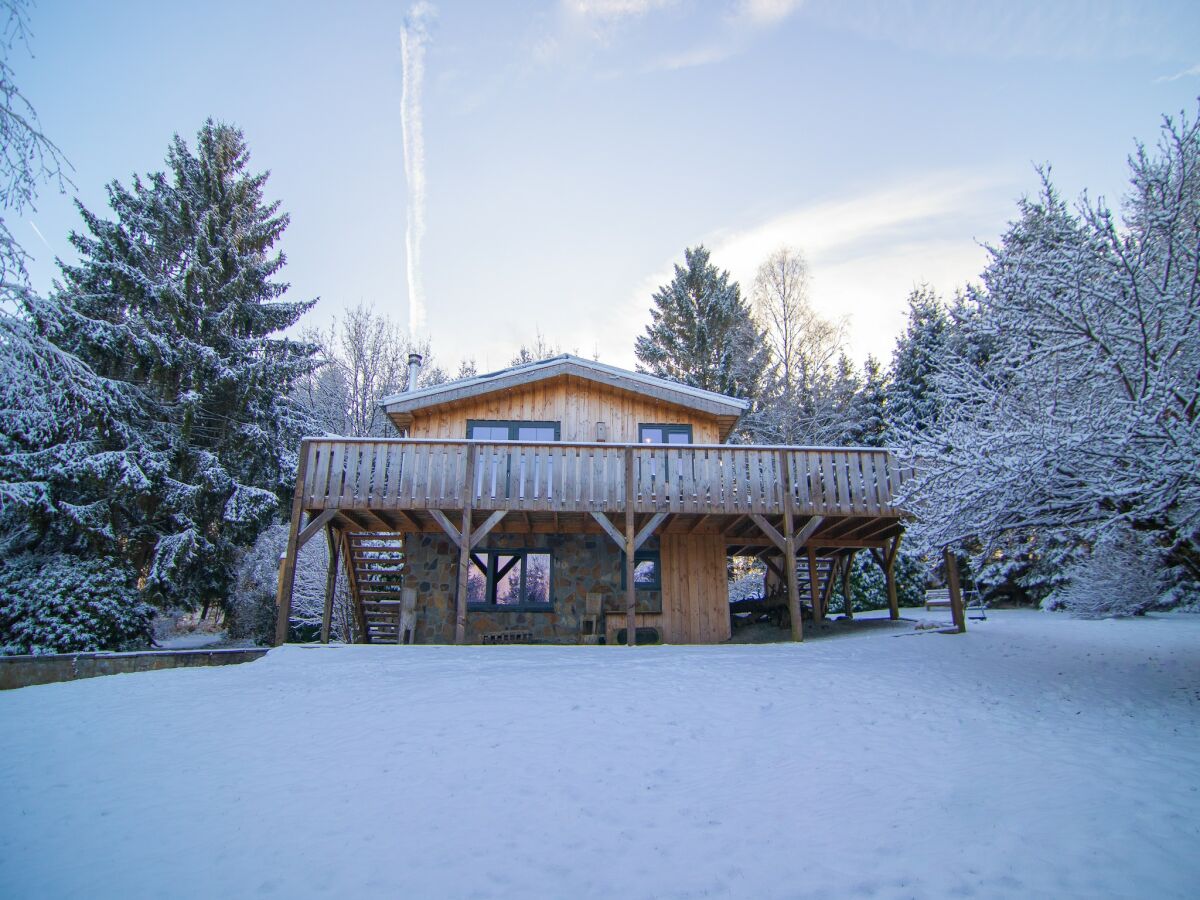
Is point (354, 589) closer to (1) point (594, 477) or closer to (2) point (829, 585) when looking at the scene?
(1) point (594, 477)

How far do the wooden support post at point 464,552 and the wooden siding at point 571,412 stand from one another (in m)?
3.17

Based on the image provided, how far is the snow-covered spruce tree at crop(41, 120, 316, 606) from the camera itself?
17391mm

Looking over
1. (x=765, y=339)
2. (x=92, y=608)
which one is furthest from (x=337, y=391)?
(x=765, y=339)

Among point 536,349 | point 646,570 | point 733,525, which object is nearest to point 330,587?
point 646,570

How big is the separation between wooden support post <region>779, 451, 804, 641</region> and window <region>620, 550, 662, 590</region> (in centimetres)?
316

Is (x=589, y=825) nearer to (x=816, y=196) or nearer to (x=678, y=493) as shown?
(x=678, y=493)

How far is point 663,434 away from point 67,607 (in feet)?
42.2

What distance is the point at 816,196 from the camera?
60.2 ft

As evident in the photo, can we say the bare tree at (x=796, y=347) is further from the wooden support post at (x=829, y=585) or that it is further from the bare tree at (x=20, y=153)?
the bare tree at (x=20, y=153)

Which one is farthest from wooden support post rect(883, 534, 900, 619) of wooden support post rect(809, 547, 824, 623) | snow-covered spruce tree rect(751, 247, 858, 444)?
snow-covered spruce tree rect(751, 247, 858, 444)

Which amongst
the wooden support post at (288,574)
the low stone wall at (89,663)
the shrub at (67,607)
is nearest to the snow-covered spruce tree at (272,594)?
the shrub at (67,607)

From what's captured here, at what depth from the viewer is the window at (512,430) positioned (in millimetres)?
15680

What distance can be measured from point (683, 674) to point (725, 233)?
2649 cm

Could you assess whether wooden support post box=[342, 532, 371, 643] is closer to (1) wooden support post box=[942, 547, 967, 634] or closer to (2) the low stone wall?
(2) the low stone wall
